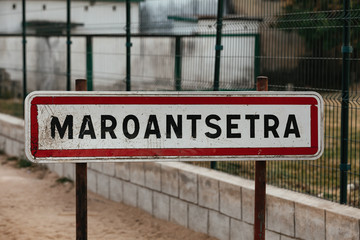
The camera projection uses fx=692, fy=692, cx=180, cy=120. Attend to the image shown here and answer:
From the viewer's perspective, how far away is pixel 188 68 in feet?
27.4

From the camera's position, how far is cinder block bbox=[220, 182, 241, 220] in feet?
21.9

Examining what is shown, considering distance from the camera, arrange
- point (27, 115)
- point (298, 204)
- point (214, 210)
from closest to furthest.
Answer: point (27, 115) < point (298, 204) < point (214, 210)

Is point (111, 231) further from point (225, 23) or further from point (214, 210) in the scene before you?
point (225, 23)

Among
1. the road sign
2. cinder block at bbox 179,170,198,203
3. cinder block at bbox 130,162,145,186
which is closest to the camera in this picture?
the road sign

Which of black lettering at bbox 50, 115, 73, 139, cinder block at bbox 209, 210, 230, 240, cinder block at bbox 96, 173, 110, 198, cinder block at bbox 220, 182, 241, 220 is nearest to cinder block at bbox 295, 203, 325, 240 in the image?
cinder block at bbox 220, 182, 241, 220

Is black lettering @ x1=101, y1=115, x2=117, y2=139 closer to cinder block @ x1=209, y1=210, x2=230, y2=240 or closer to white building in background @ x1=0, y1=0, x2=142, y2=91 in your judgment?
cinder block @ x1=209, y1=210, x2=230, y2=240

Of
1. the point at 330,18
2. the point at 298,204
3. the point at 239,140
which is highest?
the point at 330,18

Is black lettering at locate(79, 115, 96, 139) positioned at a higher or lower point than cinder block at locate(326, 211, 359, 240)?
higher

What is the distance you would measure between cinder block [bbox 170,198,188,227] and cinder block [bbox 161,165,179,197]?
9cm

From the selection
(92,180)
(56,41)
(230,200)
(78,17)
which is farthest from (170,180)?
(78,17)

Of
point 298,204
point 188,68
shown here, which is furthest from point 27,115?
point 188,68

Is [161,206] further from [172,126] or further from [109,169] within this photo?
[172,126]

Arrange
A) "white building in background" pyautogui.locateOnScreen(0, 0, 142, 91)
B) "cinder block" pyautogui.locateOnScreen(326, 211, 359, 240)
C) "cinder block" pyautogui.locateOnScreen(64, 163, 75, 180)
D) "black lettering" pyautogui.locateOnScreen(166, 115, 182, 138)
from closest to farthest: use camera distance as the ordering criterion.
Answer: "black lettering" pyautogui.locateOnScreen(166, 115, 182, 138), "cinder block" pyautogui.locateOnScreen(326, 211, 359, 240), "cinder block" pyautogui.locateOnScreen(64, 163, 75, 180), "white building in background" pyautogui.locateOnScreen(0, 0, 142, 91)

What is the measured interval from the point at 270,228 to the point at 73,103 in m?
3.25
